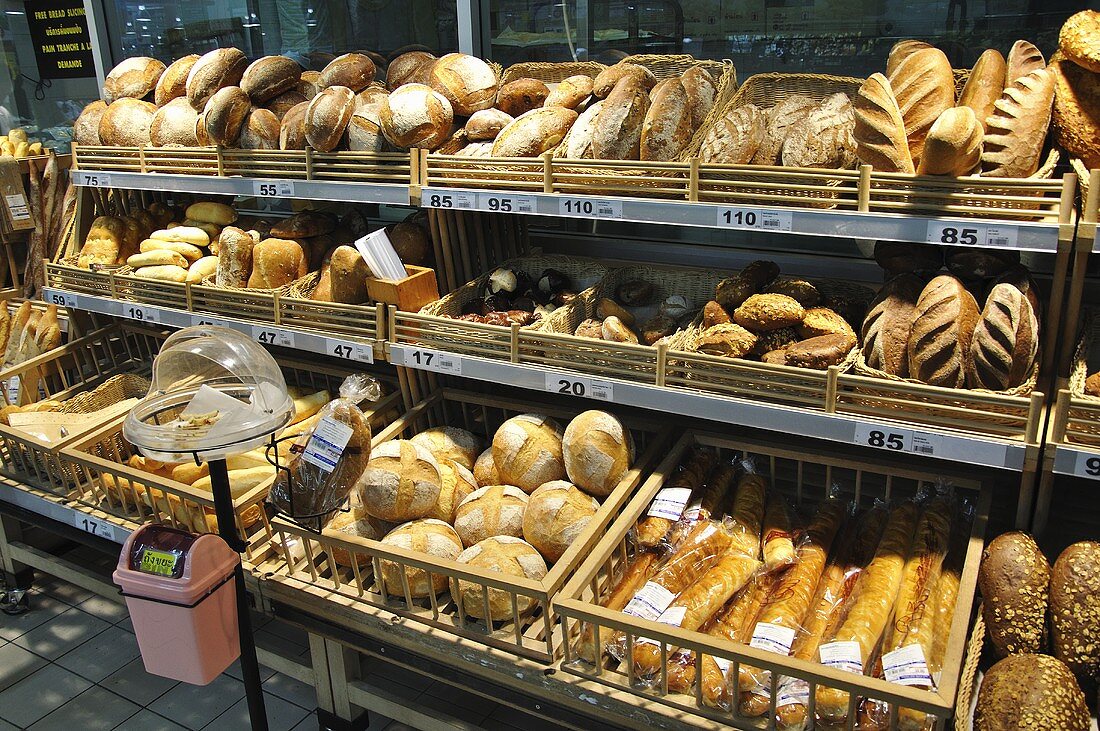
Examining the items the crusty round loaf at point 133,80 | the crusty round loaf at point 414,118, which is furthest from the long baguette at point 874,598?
the crusty round loaf at point 133,80

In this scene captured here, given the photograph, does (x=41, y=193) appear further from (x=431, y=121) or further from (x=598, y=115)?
(x=598, y=115)

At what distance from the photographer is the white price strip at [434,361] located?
7.55 feet

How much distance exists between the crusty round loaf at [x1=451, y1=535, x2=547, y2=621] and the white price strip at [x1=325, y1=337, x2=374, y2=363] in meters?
0.70

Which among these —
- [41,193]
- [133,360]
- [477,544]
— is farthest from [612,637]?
[41,193]

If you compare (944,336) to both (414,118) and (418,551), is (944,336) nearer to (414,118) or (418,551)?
(418,551)

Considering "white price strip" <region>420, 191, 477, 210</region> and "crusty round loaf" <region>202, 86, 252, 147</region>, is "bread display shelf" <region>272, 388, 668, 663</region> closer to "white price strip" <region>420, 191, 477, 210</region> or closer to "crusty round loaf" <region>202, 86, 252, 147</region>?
"white price strip" <region>420, 191, 477, 210</region>

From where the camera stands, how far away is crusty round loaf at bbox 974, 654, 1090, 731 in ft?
4.84

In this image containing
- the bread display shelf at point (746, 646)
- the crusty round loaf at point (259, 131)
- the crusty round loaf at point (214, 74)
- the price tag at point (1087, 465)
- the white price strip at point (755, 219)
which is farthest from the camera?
the crusty round loaf at point (214, 74)

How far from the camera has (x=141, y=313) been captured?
296 centimetres

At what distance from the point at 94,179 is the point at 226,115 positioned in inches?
31.0

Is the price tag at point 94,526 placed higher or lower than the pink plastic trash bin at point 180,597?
lower

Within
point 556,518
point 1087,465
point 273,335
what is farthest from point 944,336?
point 273,335

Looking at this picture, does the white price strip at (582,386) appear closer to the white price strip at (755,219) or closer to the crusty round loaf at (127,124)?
the white price strip at (755,219)

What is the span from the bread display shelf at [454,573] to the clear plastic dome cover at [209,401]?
16.7 inches
